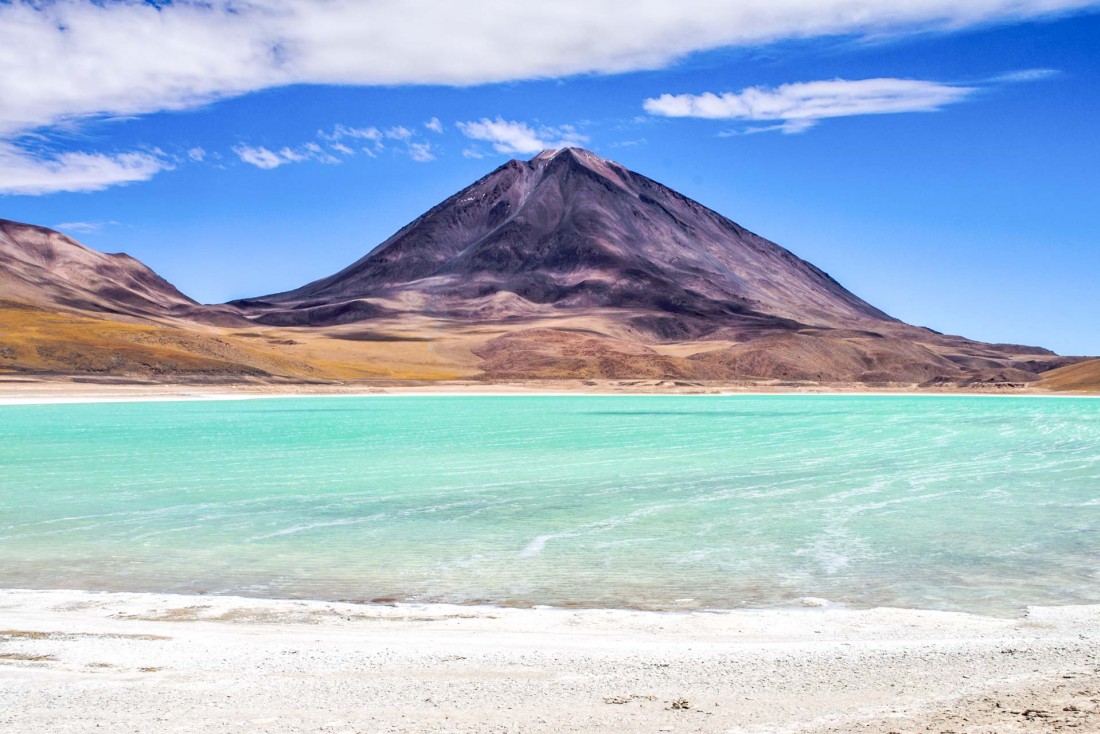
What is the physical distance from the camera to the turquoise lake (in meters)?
A: 14.1

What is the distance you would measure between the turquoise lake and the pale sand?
4.52ft

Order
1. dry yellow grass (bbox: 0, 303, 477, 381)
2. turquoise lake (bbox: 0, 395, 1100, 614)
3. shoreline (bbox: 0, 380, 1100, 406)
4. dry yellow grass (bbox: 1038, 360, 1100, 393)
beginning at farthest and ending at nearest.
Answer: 1. dry yellow grass (bbox: 1038, 360, 1100, 393)
2. dry yellow grass (bbox: 0, 303, 477, 381)
3. shoreline (bbox: 0, 380, 1100, 406)
4. turquoise lake (bbox: 0, 395, 1100, 614)

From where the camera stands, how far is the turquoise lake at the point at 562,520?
1414 cm

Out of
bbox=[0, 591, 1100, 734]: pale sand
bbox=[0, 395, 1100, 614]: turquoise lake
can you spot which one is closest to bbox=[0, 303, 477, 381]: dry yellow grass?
bbox=[0, 395, 1100, 614]: turquoise lake

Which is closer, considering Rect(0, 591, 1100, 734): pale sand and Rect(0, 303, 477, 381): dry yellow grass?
Rect(0, 591, 1100, 734): pale sand

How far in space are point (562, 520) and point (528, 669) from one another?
11.0m

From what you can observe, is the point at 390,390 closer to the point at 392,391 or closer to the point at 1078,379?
the point at 392,391

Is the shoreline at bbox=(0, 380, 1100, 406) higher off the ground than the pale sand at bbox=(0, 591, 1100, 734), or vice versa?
the shoreline at bbox=(0, 380, 1100, 406)

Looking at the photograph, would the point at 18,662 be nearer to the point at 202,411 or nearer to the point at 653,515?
the point at 653,515

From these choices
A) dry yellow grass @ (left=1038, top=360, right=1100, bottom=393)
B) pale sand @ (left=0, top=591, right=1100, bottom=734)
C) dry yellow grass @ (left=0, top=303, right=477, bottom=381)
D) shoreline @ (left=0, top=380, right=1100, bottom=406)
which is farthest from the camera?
dry yellow grass @ (left=1038, top=360, right=1100, bottom=393)

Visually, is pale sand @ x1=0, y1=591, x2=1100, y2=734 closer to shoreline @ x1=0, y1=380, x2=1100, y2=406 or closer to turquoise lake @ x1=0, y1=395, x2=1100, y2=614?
turquoise lake @ x1=0, y1=395, x2=1100, y2=614

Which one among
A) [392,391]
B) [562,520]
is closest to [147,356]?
[392,391]

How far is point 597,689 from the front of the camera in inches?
342

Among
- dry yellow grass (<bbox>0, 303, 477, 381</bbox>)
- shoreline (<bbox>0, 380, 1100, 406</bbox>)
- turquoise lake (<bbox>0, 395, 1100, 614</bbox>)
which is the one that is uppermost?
dry yellow grass (<bbox>0, 303, 477, 381</bbox>)
